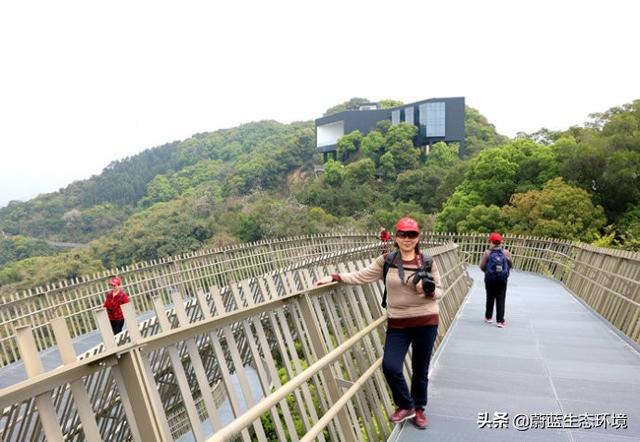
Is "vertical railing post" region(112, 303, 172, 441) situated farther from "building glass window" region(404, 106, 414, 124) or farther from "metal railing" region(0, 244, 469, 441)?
"building glass window" region(404, 106, 414, 124)

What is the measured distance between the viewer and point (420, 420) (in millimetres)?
4000

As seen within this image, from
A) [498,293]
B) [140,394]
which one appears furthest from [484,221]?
[140,394]

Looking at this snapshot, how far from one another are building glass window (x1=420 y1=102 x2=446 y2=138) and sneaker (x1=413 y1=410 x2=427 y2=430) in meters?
54.7

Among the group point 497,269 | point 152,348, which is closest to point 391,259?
point 152,348

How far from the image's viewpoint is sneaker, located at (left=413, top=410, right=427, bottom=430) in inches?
157

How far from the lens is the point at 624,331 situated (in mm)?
7340

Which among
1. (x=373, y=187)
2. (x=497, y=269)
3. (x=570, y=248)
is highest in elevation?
(x=497, y=269)

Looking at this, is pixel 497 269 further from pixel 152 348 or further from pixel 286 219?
pixel 286 219

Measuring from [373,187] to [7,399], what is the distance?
5029cm

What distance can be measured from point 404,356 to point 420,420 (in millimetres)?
702

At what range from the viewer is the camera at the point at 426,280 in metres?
3.55

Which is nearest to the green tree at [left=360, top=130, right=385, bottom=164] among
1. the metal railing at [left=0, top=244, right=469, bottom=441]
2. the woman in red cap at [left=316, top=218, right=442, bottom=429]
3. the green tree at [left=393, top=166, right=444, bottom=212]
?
the green tree at [left=393, top=166, right=444, bottom=212]

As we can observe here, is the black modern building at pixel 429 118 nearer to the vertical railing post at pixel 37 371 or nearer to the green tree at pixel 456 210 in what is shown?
the green tree at pixel 456 210

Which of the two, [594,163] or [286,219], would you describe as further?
[286,219]
